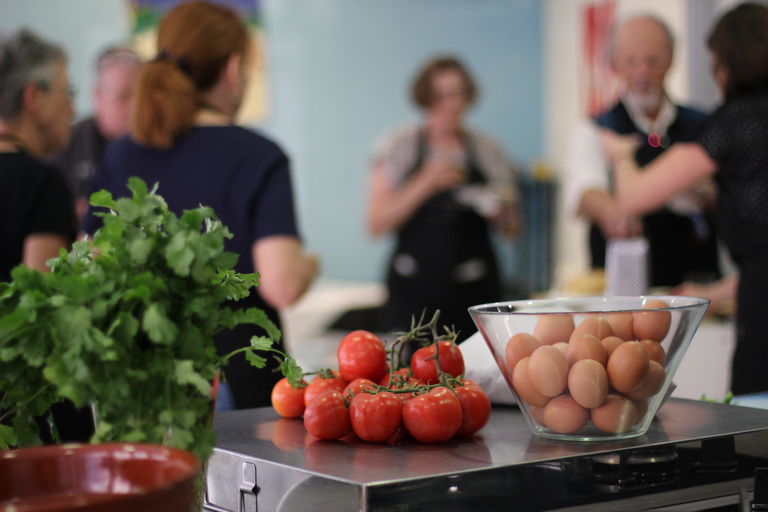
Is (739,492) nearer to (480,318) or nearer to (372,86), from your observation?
(480,318)

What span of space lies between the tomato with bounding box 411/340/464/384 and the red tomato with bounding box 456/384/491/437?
74 millimetres

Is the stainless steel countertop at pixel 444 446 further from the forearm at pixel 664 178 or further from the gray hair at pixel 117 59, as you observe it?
the gray hair at pixel 117 59

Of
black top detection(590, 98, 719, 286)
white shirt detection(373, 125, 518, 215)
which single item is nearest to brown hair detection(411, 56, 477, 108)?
white shirt detection(373, 125, 518, 215)

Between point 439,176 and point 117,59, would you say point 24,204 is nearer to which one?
point 117,59

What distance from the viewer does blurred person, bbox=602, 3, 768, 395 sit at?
156cm

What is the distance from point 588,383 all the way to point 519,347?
0.06 m

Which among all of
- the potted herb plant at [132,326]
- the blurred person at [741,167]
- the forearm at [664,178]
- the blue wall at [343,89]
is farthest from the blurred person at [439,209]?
the blue wall at [343,89]

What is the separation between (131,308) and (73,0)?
15.6 feet

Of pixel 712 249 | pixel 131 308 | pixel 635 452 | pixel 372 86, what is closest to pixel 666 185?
pixel 712 249

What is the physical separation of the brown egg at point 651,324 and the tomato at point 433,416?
164mm

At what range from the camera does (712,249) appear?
7.79 ft

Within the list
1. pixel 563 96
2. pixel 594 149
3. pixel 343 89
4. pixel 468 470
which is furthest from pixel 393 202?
pixel 563 96

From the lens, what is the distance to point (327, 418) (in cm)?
68

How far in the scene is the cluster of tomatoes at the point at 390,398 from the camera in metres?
0.66
